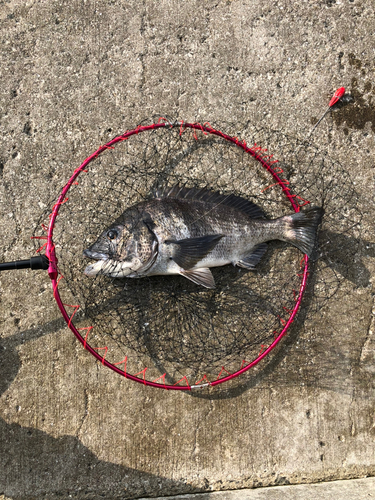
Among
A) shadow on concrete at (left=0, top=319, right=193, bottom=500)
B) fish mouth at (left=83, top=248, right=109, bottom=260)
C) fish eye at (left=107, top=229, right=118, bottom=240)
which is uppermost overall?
fish eye at (left=107, top=229, right=118, bottom=240)

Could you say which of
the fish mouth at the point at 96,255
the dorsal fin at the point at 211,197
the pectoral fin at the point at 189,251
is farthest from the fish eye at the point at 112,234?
the dorsal fin at the point at 211,197

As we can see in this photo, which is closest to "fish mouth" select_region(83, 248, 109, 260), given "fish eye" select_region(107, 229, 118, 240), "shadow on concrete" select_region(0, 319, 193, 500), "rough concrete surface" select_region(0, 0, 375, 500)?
"fish eye" select_region(107, 229, 118, 240)

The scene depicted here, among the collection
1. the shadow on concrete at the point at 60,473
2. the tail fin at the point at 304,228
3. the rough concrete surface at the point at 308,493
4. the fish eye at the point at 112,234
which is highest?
the tail fin at the point at 304,228

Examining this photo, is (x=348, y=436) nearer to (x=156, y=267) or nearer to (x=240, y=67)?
(x=156, y=267)

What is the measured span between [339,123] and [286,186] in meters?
0.78

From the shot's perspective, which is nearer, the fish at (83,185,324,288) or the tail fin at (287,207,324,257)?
the fish at (83,185,324,288)

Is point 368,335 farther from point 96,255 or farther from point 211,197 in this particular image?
A: point 96,255

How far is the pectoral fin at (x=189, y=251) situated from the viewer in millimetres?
3088

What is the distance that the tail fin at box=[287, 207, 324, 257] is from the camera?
3249 millimetres

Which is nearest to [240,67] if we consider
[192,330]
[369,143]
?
[369,143]

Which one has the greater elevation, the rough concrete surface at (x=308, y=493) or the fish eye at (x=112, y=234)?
the fish eye at (x=112, y=234)

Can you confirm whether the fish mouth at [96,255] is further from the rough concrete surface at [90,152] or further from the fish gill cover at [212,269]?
A: the rough concrete surface at [90,152]

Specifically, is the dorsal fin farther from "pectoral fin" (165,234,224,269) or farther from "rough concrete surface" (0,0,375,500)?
"rough concrete surface" (0,0,375,500)

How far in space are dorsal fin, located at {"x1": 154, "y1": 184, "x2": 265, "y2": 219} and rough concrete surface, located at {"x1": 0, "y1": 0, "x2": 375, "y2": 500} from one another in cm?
77
